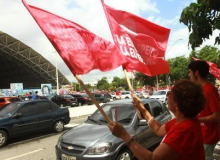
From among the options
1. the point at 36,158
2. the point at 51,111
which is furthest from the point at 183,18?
the point at 51,111

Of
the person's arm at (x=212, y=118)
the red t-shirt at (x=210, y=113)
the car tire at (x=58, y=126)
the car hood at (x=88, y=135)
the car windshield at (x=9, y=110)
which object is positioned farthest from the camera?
the car tire at (x=58, y=126)

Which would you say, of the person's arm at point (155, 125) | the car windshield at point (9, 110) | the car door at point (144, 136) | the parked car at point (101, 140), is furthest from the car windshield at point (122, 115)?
the car windshield at point (9, 110)

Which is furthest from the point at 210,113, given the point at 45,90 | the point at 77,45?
the point at 45,90

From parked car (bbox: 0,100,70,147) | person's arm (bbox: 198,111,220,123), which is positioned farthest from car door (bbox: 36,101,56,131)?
person's arm (bbox: 198,111,220,123)

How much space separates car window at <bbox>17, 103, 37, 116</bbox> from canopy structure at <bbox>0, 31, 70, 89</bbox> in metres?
33.0

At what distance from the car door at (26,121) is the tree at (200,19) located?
6.76m

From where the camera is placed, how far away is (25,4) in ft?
7.95

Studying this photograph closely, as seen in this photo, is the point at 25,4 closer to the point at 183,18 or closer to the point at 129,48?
the point at 129,48

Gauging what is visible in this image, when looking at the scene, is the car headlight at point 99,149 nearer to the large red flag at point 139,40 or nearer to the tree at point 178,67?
the large red flag at point 139,40

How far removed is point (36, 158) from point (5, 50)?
1616 inches

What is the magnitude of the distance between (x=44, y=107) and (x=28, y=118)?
3.32 ft

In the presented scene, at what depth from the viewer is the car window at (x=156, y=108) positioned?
248 inches

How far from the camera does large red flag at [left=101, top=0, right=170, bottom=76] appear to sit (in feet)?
9.84

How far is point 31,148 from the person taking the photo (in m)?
7.43
